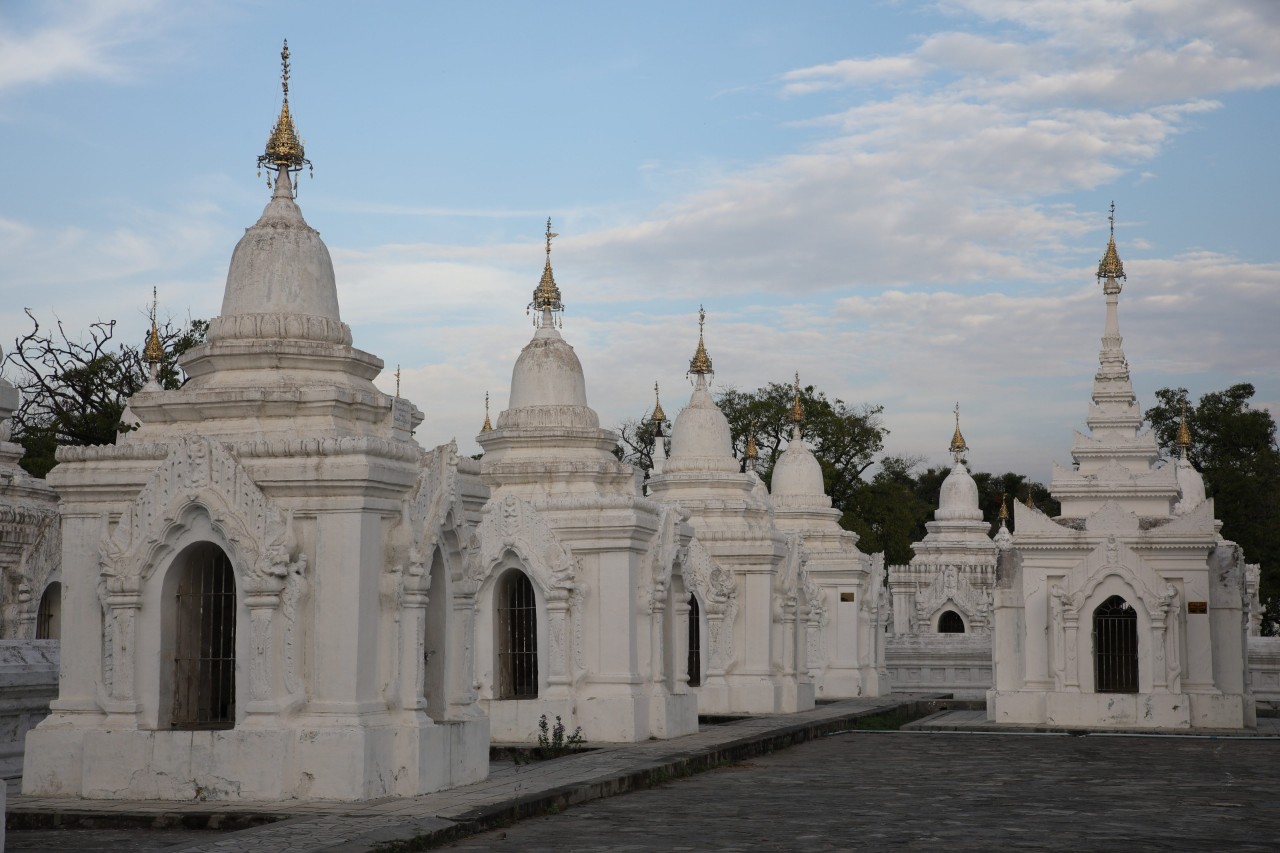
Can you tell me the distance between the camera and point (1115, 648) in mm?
26375

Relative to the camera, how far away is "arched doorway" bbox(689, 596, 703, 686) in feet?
85.1

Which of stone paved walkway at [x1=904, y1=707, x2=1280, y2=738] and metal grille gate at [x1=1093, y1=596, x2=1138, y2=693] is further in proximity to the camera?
metal grille gate at [x1=1093, y1=596, x2=1138, y2=693]

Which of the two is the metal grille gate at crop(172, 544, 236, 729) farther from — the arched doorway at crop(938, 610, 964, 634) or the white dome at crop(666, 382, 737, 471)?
the arched doorway at crop(938, 610, 964, 634)

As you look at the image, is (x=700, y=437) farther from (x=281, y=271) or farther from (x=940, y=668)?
(x=281, y=271)

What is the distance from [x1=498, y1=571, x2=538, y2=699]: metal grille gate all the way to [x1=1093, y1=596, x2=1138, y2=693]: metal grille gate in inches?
395

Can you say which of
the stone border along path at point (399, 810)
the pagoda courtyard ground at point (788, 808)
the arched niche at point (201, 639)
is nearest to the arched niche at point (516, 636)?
the pagoda courtyard ground at point (788, 808)

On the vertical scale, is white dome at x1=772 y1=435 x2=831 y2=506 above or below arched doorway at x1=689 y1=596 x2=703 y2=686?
above

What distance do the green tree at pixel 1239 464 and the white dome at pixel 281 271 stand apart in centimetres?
4323

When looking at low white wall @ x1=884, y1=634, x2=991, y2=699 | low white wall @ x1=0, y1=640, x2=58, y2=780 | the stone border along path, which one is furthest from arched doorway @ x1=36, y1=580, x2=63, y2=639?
low white wall @ x1=884, y1=634, x2=991, y2=699

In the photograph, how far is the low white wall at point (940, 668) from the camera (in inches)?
1561

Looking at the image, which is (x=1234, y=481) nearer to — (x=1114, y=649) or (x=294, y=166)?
(x=1114, y=649)

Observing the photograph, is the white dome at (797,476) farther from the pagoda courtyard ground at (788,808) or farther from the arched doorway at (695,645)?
the pagoda courtyard ground at (788,808)

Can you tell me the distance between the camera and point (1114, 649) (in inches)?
1038

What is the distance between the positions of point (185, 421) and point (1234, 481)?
50.4 m
